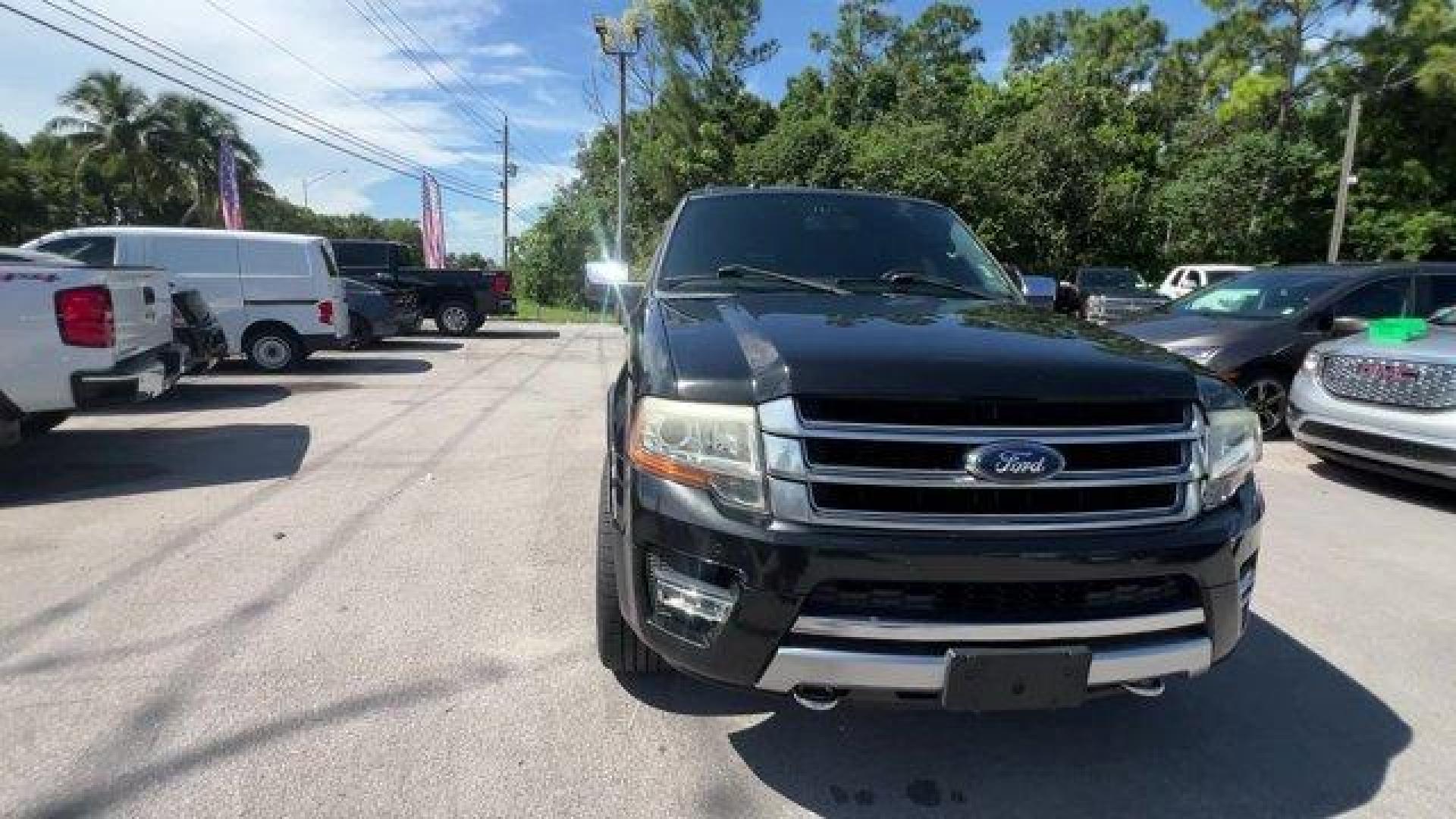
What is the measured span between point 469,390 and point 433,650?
7.40 meters

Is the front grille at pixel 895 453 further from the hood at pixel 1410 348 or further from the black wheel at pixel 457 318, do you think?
the black wheel at pixel 457 318

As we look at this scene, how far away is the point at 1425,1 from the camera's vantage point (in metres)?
27.4

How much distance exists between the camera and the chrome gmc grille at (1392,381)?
18.2 ft

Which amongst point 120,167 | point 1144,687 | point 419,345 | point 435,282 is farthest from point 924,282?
point 120,167

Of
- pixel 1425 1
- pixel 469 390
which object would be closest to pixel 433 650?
pixel 469 390

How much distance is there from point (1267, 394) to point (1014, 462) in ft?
23.5

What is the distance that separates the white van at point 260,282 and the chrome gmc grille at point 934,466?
11209mm

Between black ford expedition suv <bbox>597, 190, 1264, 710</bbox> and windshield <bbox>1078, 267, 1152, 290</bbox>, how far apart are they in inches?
806

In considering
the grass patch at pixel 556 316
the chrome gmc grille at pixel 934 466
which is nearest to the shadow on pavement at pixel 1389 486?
the chrome gmc grille at pixel 934 466

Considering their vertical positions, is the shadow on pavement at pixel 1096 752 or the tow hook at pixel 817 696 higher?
the tow hook at pixel 817 696

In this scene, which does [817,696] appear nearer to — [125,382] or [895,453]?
[895,453]

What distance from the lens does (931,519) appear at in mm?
2182

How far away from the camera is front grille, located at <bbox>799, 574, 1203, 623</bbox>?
2.16m

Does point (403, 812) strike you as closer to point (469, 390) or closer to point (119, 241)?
point (469, 390)
